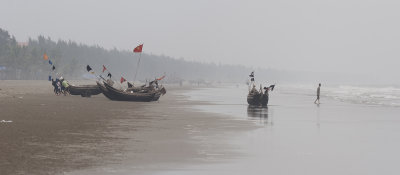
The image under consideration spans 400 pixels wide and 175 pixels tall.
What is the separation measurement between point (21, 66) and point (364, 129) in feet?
385

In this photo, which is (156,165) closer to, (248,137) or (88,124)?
(248,137)

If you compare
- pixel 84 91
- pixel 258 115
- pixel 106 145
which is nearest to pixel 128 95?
pixel 84 91

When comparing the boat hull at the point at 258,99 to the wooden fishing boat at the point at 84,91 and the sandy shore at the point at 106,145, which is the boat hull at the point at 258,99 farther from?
the wooden fishing boat at the point at 84,91

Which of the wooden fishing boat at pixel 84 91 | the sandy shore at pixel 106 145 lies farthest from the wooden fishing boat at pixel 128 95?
the sandy shore at pixel 106 145

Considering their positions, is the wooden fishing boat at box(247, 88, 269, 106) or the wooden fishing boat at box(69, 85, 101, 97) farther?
the wooden fishing boat at box(69, 85, 101, 97)

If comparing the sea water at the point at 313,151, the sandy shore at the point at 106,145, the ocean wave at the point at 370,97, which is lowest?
the sea water at the point at 313,151

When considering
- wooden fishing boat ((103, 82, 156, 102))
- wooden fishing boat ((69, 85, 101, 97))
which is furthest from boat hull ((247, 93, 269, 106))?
wooden fishing boat ((69, 85, 101, 97))

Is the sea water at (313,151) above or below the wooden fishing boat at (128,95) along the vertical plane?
below

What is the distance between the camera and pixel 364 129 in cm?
1900

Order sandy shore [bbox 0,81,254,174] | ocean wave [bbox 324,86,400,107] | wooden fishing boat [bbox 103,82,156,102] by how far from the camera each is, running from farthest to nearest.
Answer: ocean wave [bbox 324,86,400,107] < wooden fishing boat [bbox 103,82,156,102] < sandy shore [bbox 0,81,254,174]

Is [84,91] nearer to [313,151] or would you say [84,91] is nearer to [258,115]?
[258,115]

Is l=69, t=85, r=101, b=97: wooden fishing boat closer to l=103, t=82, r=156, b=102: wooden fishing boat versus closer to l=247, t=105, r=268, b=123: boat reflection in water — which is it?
l=103, t=82, r=156, b=102: wooden fishing boat

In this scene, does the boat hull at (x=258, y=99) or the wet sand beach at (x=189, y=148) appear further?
the boat hull at (x=258, y=99)

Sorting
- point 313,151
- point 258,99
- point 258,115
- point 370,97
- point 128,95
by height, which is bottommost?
point 313,151
